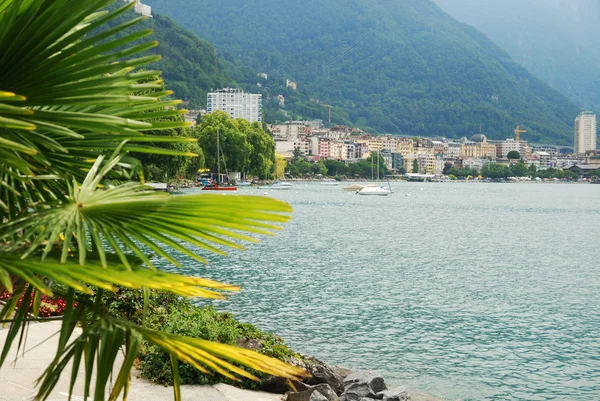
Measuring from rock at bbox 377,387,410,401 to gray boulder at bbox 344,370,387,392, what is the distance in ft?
0.34

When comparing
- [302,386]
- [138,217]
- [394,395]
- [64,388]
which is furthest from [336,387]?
[138,217]

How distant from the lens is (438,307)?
1878cm

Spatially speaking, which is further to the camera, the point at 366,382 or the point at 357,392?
the point at 366,382

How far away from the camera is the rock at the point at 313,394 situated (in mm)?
8201

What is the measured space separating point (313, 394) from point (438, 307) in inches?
445

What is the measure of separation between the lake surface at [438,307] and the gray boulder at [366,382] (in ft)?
5.17

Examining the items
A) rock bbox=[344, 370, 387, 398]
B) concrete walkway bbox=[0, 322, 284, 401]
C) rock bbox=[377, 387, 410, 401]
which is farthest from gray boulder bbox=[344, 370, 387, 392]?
concrete walkway bbox=[0, 322, 284, 401]

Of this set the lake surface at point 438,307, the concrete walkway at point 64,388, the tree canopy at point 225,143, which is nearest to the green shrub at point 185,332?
the concrete walkway at point 64,388

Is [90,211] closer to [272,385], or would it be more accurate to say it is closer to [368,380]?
[272,385]

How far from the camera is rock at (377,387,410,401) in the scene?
944 cm

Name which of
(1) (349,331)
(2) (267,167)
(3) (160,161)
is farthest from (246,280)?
(2) (267,167)

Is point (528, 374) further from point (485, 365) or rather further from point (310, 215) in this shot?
point (310, 215)

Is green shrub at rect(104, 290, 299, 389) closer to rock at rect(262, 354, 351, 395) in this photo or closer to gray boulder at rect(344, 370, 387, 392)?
rock at rect(262, 354, 351, 395)

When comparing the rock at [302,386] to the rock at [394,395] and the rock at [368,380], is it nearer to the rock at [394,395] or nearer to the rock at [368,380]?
the rock at [368,380]
